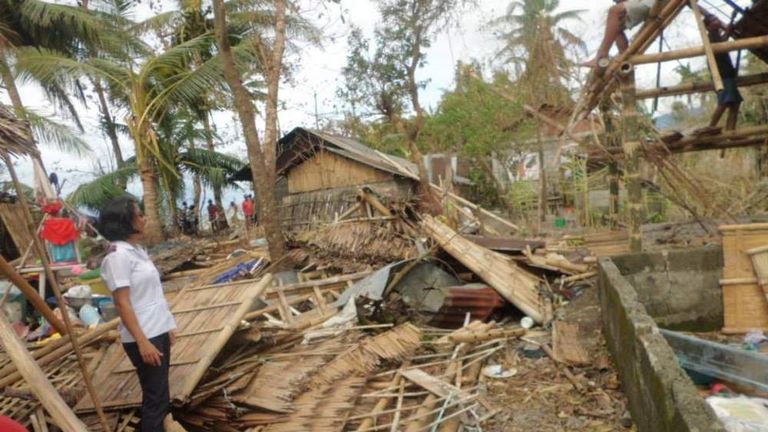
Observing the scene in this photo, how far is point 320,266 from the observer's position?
32.3ft

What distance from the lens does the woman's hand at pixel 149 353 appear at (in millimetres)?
3127

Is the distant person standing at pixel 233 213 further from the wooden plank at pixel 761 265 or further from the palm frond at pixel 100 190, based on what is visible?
the wooden plank at pixel 761 265

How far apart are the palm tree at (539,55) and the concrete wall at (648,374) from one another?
13920 mm

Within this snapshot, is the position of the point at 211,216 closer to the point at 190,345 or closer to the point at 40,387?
the point at 190,345

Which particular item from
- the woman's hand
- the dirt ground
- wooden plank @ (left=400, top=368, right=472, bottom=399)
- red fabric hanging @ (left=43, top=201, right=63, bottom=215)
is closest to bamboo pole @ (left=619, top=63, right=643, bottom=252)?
the dirt ground

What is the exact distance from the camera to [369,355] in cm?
515

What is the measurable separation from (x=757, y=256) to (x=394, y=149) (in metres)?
21.2

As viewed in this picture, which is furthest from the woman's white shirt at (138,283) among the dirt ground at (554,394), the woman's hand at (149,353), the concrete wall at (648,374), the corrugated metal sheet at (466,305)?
the corrugated metal sheet at (466,305)

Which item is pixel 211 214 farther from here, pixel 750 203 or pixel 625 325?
pixel 625 325

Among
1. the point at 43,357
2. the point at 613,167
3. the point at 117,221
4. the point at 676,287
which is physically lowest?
the point at 676,287

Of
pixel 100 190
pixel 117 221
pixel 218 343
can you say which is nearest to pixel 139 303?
pixel 117 221

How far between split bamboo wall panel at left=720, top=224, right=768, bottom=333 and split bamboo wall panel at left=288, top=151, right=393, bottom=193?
401 inches

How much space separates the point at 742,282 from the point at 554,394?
8.71 ft

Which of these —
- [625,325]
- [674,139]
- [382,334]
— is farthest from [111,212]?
[674,139]
